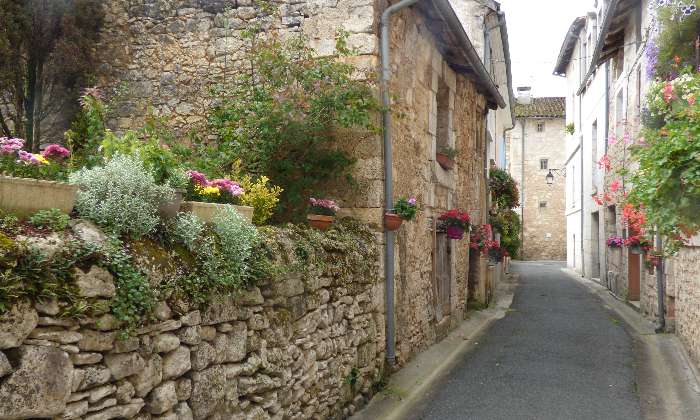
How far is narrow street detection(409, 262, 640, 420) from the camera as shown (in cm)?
645

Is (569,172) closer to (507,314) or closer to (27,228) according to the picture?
(507,314)

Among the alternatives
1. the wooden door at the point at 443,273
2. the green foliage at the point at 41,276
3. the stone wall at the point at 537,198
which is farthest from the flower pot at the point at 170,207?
the stone wall at the point at 537,198

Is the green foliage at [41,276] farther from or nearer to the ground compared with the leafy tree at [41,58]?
nearer to the ground

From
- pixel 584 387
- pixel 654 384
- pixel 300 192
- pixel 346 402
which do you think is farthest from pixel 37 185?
pixel 654 384

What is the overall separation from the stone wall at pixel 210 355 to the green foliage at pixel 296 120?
0.94 m

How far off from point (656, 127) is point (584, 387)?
9.90 ft

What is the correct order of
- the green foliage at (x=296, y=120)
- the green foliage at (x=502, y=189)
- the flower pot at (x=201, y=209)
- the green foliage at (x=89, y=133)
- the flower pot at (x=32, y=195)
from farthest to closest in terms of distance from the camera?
the green foliage at (x=502, y=189) → the green foliage at (x=296, y=120) → the green foliage at (x=89, y=133) → the flower pot at (x=201, y=209) → the flower pot at (x=32, y=195)

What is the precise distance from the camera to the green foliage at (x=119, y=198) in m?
3.19

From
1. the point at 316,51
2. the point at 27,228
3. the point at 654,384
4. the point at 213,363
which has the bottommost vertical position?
the point at 654,384

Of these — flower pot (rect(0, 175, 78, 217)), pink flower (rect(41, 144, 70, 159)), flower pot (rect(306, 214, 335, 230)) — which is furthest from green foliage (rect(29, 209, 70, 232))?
flower pot (rect(306, 214, 335, 230))

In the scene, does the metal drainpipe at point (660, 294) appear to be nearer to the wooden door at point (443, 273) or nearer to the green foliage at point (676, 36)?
the wooden door at point (443, 273)

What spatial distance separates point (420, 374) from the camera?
7.75 m

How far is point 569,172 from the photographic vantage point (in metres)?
27.1

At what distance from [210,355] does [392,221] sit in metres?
3.59
